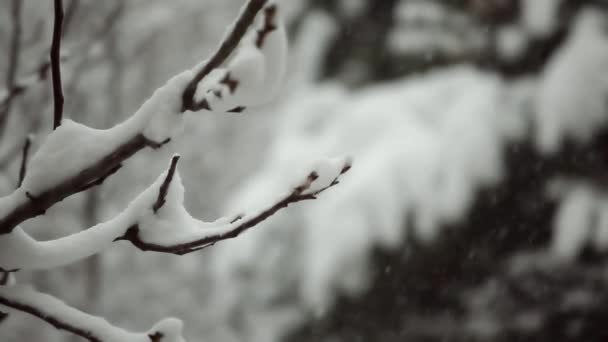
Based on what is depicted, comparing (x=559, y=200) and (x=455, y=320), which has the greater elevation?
(x=559, y=200)

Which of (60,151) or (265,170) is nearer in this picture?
(60,151)

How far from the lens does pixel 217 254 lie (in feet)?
13.5

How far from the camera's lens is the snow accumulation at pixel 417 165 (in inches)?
129

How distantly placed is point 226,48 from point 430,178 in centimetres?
280

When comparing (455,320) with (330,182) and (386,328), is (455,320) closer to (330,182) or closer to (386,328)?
(386,328)

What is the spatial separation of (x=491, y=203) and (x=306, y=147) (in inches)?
46.6

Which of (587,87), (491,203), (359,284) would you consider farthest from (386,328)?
(587,87)

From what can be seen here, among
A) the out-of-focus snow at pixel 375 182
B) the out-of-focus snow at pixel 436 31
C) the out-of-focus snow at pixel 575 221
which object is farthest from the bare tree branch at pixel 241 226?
the out-of-focus snow at pixel 436 31

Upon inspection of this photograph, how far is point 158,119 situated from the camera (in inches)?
27.3

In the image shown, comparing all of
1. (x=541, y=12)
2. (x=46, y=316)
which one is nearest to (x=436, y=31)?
(x=541, y=12)

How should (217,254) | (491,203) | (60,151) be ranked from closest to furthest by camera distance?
(60,151) < (491,203) < (217,254)

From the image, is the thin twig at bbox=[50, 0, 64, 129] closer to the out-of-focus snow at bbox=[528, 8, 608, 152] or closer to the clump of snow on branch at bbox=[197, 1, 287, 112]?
the clump of snow on branch at bbox=[197, 1, 287, 112]

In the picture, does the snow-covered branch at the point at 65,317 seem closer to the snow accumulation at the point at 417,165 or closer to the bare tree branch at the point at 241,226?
the bare tree branch at the point at 241,226

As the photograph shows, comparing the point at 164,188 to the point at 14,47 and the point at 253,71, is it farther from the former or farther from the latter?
the point at 14,47
